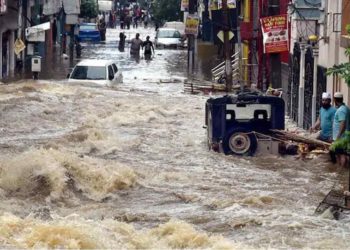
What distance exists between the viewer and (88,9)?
76.5 meters

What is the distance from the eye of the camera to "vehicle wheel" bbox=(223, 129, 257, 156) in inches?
755

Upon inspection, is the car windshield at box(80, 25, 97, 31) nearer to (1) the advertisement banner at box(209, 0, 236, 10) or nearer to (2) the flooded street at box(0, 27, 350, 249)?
(1) the advertisement banner at box(209, 0, 236, 10)

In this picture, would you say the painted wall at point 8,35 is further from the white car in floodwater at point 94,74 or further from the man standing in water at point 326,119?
the man standing in water at point 326,119

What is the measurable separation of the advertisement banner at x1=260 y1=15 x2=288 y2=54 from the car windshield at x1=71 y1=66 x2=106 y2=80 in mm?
7036

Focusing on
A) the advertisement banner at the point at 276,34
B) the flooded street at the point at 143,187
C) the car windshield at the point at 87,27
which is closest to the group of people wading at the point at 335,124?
the flooded street at the point at 143,187

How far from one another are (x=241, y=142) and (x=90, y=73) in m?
15.7

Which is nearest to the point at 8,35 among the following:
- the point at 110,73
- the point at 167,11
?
the point at 110,73

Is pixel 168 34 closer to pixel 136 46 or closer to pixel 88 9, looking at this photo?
pixel 136 46

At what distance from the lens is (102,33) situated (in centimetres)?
6812

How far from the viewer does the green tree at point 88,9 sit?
75375 mm

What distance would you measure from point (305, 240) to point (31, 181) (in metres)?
4.95

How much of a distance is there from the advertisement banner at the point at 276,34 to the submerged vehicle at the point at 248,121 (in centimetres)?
992

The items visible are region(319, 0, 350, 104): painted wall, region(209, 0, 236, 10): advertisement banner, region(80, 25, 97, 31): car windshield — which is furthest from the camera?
region(80, 25, 97, 31): car windshield

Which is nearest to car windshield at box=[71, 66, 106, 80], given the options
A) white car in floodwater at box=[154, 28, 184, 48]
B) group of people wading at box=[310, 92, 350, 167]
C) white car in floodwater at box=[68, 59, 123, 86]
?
white car in floodwater at box=[68, 59, 123, 86]
